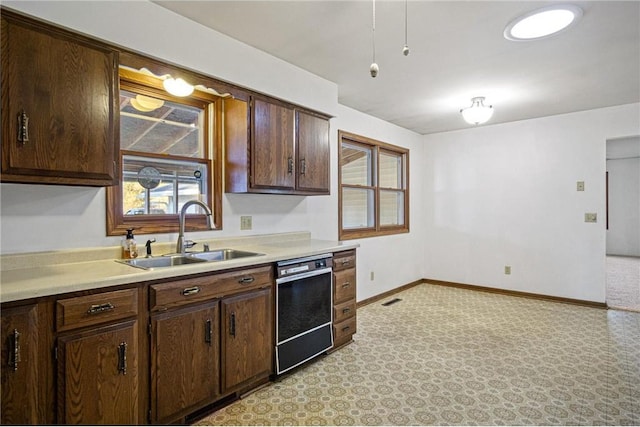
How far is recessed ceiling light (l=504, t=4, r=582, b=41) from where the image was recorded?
Answer: 83.1 inches

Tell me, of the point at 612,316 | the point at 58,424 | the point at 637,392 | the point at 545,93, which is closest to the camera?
the point at 58,424

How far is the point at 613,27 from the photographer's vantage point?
2311 millimetres

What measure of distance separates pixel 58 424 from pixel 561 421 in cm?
260

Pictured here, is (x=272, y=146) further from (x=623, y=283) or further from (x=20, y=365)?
(x=623, y=283)

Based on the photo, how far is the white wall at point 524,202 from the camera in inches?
169

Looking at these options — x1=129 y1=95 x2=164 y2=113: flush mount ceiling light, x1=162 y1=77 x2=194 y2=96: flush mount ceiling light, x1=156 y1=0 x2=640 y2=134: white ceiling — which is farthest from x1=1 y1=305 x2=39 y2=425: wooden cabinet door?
x1=156 y1=0 x2=640 y2=134: white ceiling

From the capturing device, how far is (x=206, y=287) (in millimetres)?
2031

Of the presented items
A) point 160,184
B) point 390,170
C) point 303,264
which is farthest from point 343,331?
point 390,170

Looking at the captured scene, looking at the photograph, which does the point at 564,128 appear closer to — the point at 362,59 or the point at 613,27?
the point at 613,27

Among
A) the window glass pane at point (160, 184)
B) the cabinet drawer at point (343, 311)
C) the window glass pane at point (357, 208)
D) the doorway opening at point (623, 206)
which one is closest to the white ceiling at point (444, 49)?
the window glass pane at point (160, 184)

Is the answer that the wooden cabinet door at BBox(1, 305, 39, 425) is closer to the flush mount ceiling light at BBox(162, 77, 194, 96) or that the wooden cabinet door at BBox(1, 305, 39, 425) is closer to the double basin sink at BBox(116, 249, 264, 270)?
the double basin sink at BBox(116, 249, 264, 270)

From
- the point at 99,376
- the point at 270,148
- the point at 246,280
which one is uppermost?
the point at 270,148

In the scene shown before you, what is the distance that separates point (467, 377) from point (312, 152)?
7.27 ft

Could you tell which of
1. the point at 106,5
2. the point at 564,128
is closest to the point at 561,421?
the point at 106,5
